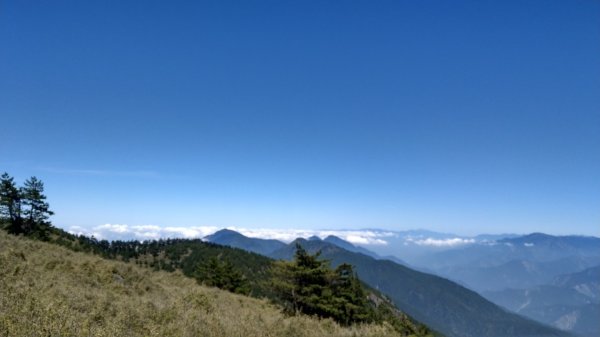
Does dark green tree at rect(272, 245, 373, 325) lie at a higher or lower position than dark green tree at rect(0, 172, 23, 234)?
lower

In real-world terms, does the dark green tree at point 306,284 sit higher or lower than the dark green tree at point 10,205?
lower

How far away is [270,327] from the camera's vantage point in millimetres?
12031

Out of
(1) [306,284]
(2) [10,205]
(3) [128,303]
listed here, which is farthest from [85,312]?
(2) [10,205]

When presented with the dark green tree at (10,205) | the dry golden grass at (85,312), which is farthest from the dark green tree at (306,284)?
the dark green tree at (10,205)

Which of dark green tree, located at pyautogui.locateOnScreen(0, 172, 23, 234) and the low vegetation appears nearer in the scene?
the low vegetation

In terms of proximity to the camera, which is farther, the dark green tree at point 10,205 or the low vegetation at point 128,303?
the dark green tree at point 10,205

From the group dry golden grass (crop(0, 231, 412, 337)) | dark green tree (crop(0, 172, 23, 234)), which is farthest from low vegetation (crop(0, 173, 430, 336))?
dark green tree (crop(0, 172, 23, 234))

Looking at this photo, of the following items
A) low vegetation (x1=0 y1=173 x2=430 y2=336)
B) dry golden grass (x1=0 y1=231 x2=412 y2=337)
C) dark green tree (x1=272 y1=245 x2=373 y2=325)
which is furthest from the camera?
dark green tree (x1=272 y1=245 x2=373 y2=325)

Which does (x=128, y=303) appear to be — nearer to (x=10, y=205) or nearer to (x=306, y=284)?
(x=306, y=284)

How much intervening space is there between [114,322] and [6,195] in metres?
52.0

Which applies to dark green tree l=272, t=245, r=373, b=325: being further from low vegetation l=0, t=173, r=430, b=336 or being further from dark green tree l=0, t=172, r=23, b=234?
dark green tree l=0, t=172, r=23, b=234

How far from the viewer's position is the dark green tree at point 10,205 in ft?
155

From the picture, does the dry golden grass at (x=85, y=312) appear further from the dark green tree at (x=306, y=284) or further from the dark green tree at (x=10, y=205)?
the dark green tree at (x=10, y=205)

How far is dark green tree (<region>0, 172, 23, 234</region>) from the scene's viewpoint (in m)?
47.4
